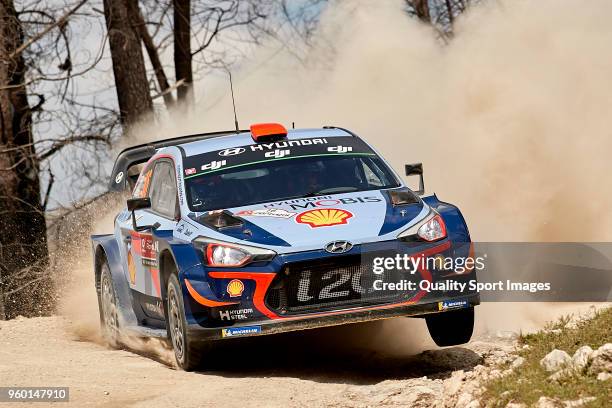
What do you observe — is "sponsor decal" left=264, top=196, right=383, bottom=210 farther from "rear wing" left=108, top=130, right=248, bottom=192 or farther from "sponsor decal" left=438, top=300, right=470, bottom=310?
"rear wing" left=108, top=130, right=248, bottom=192

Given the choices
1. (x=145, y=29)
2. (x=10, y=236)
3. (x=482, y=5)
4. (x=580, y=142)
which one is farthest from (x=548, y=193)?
(x=145, y=29)

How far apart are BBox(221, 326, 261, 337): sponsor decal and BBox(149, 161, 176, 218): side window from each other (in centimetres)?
144

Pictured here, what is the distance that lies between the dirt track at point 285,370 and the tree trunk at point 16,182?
9.07 meters

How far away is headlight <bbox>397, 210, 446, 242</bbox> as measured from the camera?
31.0ft

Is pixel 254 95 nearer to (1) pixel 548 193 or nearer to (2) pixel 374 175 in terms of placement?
(1) pixel 548 193

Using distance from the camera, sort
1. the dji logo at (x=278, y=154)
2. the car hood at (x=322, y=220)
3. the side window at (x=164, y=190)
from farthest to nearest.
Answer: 1. the dji logo at (x=278, y=154)
2. the side window at (x=164, y=190)
3. the car hood at (x=322, y=220)

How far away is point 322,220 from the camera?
9.52m

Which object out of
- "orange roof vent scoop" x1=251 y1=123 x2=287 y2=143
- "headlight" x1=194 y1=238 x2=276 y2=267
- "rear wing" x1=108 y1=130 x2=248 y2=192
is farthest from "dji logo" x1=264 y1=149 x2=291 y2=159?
"rear wing" x1=108 y1=130 x2=248 y2=192

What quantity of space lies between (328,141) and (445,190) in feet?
18.3

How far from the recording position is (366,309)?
925cm

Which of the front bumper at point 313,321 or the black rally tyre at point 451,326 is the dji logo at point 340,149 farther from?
the front bumper at point 313,321

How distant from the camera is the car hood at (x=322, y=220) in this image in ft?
30.5

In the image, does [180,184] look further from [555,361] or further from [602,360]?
[602,360]

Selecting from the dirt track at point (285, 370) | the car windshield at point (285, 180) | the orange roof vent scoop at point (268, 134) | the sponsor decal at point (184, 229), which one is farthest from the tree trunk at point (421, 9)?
the sponsor decal at point (184, 229)
